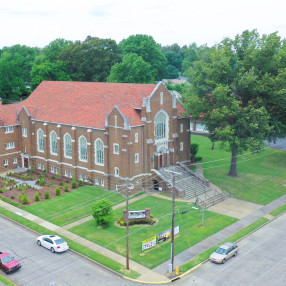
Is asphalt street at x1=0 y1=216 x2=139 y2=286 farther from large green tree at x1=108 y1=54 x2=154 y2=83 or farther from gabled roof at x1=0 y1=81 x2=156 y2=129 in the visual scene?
large green tree at x1=108 y1=54 x2=154 y2=83

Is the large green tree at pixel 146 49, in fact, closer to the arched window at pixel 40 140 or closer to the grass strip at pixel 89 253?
the arched window at pixel 40 140

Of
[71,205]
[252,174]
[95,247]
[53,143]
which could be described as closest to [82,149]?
[53,143]

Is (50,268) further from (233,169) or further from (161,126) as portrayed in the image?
(233,169)

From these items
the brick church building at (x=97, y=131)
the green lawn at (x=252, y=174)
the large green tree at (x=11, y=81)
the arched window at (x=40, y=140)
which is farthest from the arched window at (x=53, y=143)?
the large green tree at (x=11, y=81)

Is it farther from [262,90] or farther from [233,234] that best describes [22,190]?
[262,90]

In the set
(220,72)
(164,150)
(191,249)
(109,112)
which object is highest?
(220,72)

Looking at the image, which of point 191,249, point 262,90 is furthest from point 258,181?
point 191,249

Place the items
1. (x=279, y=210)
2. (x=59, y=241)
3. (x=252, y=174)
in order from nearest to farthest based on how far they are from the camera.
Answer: (x=59, y=241) < (x=279, y=210) < (x=252, y=174)
